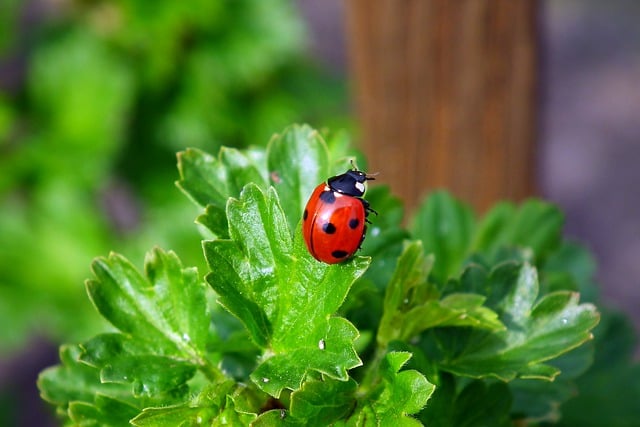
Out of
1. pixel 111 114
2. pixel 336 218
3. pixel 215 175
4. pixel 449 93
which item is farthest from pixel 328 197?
pixel 111 114

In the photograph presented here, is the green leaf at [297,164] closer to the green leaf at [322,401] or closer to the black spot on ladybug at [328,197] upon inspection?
the black spot on ladybug at [328,197]

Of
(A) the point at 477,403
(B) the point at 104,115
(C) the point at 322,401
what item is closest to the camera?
(C) the point at 322,401

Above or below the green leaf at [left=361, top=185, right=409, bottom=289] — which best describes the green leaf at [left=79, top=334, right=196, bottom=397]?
below

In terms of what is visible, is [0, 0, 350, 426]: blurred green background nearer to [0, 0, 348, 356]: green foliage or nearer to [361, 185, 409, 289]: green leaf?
[0, 0, 348, 356]: green foliage

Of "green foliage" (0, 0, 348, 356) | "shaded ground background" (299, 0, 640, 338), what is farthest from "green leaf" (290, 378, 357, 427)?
"shaded ground background" (299, 0, 640, 338)

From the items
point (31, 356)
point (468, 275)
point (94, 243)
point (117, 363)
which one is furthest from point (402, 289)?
point (31, 356)

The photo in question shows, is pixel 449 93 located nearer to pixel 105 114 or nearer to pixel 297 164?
pixel 297 164
